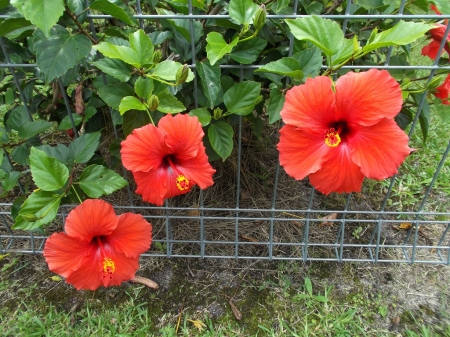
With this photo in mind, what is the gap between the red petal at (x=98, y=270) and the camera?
1238mm

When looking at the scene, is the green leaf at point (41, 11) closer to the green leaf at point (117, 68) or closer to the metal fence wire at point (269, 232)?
the green leaf at point (117, 68)

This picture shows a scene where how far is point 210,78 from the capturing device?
1.19 metres

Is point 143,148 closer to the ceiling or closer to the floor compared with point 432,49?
closer to the floor

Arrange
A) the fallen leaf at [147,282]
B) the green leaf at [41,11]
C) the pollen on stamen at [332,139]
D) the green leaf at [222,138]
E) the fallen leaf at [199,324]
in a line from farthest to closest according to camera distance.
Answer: the fallen leaf at [147,282] → the fallen leaf at [199,324] → the green leaf at [222,138] → the pollen on stamen at [332,139] → the green leaf at [41,11]

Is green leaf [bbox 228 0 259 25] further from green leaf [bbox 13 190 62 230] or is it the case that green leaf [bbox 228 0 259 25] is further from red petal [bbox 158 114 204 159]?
green leaf [bbox 13 190 62 230]

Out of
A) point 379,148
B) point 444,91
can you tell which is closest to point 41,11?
point 379,148

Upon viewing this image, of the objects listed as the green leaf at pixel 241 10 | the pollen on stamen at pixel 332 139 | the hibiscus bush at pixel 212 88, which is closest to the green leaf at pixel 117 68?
the hibiscus bush at pixel 212 88

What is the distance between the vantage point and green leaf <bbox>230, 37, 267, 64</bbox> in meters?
1.19

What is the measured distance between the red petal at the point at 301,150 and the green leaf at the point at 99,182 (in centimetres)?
49

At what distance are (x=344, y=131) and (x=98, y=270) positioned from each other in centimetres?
84

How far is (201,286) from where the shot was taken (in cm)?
165

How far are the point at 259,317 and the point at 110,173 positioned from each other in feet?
2.60

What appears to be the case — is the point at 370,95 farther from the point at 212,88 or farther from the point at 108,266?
the point at 108,266

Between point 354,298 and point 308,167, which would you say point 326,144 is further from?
point 354,298
